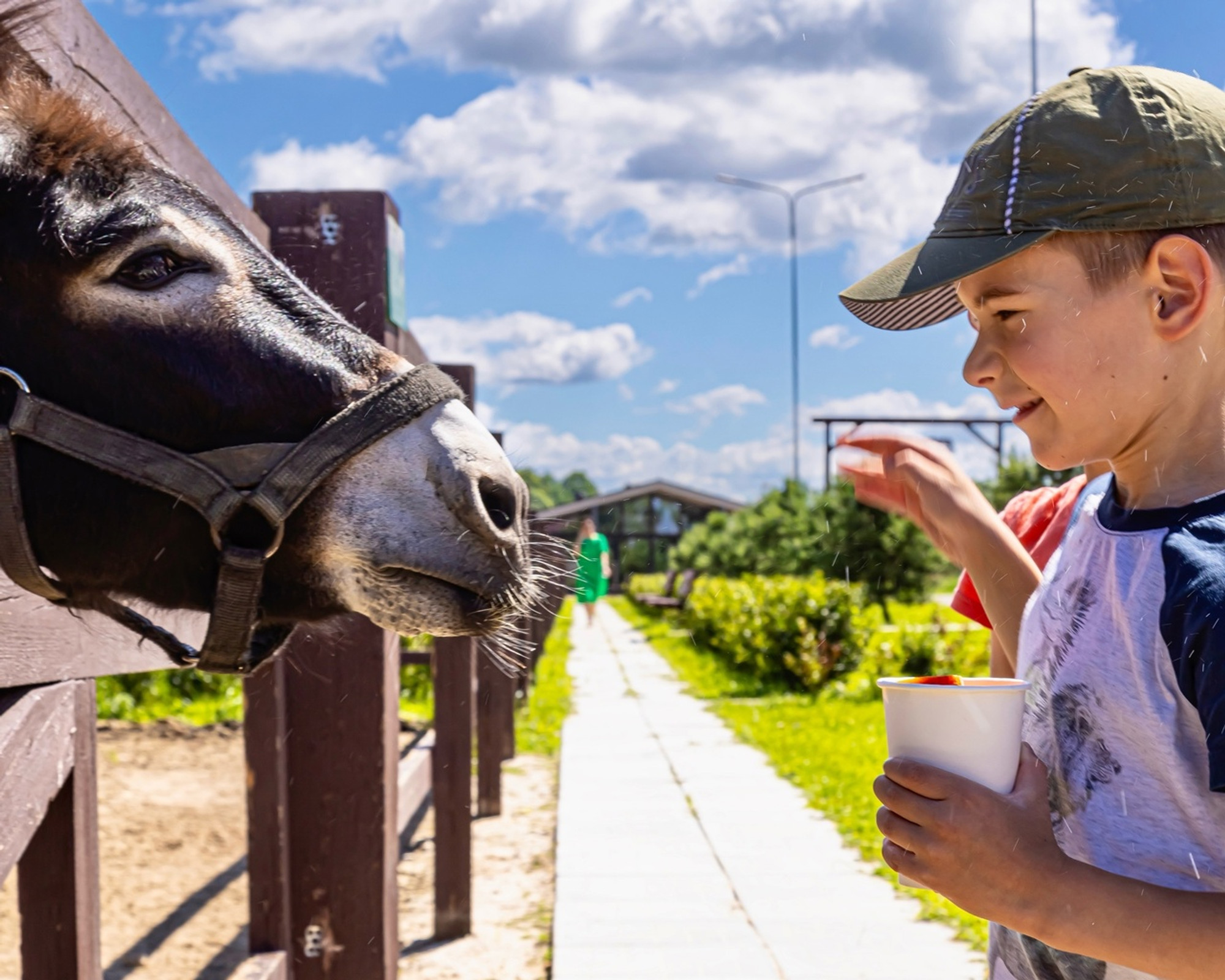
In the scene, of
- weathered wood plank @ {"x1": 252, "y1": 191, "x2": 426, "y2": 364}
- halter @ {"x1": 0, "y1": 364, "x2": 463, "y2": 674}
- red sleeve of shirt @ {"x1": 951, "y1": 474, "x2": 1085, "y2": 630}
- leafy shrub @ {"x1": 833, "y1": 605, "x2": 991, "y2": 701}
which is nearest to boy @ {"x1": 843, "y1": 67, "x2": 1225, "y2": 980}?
red sleeve of shirt @ {"x1": 951, "y1": 474, "x2": 1085, "y2": 630}

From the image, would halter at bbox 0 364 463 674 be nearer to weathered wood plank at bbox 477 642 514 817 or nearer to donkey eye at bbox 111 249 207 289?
donkey eye at bbox 111 249 207 289

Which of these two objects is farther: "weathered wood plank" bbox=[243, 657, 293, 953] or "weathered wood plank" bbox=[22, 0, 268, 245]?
"weathered wood plank" bbox=[243, 657, 293, 953]

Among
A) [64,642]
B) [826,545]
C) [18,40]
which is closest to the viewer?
[18,40]

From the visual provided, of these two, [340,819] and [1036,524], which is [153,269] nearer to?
[1036,524]

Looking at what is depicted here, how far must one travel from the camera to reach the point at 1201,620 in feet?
3.67

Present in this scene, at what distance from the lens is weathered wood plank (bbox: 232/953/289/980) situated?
8.04 feet

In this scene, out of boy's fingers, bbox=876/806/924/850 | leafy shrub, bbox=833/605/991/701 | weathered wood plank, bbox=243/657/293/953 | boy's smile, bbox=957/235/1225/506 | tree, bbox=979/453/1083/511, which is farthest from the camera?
tree, bbox=979/453/1083/511

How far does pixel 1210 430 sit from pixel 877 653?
1057cm

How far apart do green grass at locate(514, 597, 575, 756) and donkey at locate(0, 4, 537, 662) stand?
24.3 feet

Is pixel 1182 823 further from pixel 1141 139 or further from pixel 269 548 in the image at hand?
pixel 269 548

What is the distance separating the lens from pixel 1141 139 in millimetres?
1290

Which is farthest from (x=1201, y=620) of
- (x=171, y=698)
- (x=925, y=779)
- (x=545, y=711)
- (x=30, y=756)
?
(x=171, y=698)

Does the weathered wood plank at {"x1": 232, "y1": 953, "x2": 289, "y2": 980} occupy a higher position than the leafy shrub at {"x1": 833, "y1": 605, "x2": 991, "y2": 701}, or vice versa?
the weathered wood plank at {"x1": 232, "y1": 953, "x2": 289, "y2": 980}

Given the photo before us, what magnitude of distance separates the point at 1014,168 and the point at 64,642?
58.8 inches
